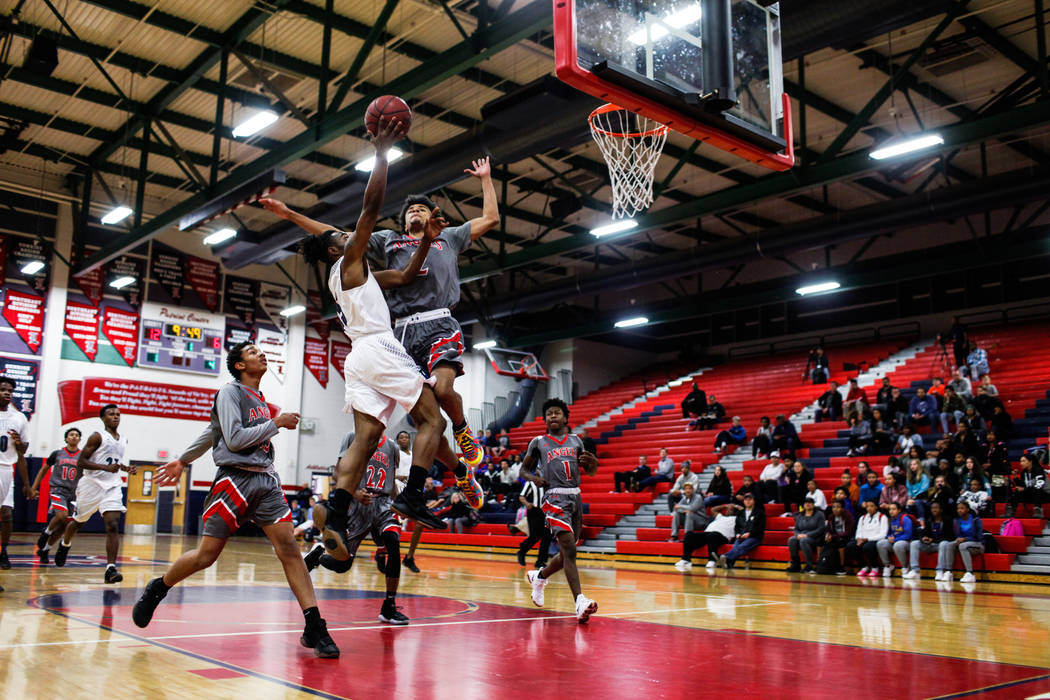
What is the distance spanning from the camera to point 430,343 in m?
5.41

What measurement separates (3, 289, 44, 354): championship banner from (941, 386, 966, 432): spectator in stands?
2173 cm

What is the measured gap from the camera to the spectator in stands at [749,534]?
50.5 feet

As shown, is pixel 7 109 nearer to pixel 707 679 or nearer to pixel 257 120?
pixel 257 120

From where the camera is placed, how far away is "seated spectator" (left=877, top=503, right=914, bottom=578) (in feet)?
45.3

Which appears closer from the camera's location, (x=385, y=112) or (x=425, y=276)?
(x=385, y=112)

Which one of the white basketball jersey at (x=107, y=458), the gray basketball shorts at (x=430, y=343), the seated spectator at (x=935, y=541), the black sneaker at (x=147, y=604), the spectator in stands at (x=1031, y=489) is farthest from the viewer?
the spectator in stands at (x=1031, y=489)

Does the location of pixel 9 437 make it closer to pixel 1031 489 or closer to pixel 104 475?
pixel 104 475

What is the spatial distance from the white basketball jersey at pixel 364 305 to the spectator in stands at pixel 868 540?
11.3 m

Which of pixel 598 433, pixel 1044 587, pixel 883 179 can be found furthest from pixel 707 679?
pixel 598 433

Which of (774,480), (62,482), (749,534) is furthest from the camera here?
(774,480)

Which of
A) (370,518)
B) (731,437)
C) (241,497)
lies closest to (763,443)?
(731,437)

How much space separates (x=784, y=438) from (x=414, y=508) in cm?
1541

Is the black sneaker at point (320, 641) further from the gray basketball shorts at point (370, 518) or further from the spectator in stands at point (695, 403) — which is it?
the spectator in stands at point (695, 403)

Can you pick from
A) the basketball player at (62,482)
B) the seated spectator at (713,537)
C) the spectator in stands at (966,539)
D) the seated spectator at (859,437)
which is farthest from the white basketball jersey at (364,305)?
the seated spectator at (859,437)
